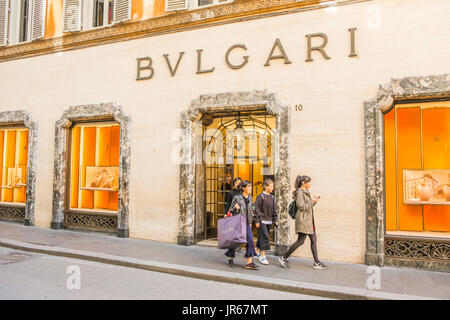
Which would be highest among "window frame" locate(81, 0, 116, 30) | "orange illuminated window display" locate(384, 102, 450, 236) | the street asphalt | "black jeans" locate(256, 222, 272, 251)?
"window frame" locate(81, 0, 116, 30)

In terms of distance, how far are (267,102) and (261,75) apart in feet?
2.25

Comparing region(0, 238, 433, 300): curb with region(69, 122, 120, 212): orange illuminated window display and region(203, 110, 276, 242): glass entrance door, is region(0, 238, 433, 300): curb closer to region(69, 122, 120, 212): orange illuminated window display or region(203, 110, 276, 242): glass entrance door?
region(69, 122, 120, 212): orange illuminated window display

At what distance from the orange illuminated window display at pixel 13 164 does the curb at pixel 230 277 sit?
435 centimetres

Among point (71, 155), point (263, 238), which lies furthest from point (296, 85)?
point (71, 155)

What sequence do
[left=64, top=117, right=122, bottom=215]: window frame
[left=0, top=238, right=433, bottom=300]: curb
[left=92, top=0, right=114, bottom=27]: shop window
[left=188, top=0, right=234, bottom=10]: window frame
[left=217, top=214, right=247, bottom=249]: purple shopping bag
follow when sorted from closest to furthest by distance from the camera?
[left=0, top=238, right=433, bottom=300]: curb, [left=217, top=214, right=247, bottom=249]: purple shopping bag, [left=188, top=0, right=234, bottom=10]: window frame, [left=64, top=117, right=122, bottom=215]: window frame, [left=92, top=0, right=114, bottom=27]: shop window

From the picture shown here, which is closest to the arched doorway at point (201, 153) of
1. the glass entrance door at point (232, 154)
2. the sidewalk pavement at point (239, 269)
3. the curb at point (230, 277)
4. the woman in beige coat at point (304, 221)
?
the glass entrance door at point (232, 154)

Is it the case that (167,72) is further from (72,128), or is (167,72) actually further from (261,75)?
(72,128)

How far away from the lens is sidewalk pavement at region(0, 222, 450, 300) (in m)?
5.35

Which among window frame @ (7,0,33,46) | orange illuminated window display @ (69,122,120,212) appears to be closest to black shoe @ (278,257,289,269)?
orange illuminated window display @ (69,122,120,212)

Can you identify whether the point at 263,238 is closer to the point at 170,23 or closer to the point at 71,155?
the point at 170,23

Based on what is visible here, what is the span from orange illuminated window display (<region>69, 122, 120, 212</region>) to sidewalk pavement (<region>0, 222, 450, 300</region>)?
137 centimetres

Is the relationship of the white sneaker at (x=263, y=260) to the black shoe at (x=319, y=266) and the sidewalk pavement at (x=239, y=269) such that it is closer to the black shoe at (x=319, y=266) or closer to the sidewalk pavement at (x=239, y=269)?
the sidewalk pavement at (x=239, y=269)
